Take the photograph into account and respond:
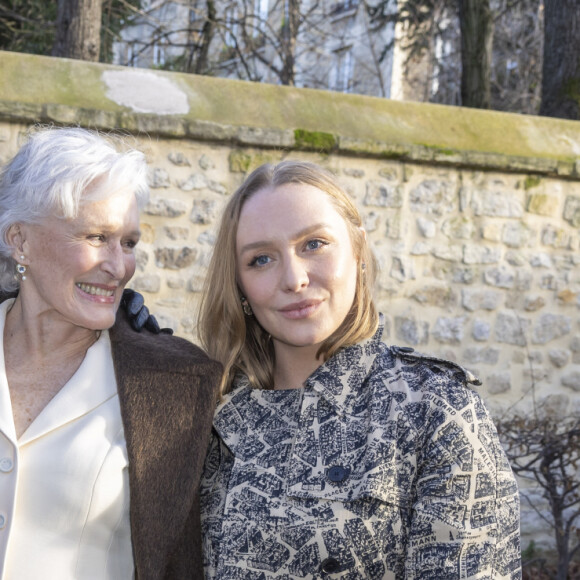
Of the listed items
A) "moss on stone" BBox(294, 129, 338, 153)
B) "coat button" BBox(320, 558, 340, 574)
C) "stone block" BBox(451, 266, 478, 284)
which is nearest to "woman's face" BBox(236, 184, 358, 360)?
"coat button" BBox(320, 558, 340, 574)

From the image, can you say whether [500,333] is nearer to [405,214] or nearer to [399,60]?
[405,214]

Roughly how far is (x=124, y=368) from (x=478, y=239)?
344 centimetres

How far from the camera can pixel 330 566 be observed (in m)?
1.76

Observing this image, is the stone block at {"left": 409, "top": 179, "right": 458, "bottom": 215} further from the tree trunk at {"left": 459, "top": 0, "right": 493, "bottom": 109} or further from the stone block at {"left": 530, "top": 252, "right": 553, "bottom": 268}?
the tree trunk at {"left": 459, "top": 0, "right": 493, "bottom": 109}

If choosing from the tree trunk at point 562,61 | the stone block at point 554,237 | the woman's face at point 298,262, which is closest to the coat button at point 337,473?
the woman's face at point 298,262

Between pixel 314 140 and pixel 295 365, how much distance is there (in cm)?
270

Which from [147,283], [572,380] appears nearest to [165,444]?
[147,283]

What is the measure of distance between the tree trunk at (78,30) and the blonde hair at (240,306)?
15.2ft

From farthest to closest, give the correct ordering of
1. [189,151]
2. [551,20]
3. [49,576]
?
[551,20], [189,151], [49,576]

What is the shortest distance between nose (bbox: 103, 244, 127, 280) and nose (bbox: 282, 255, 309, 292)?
0.47m

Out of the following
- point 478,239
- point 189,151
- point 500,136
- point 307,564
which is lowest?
point 307,564

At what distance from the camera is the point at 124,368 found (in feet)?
6.90

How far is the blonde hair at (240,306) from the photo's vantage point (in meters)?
2.07

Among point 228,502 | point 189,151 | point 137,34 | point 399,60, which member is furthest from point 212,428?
point 137,34
